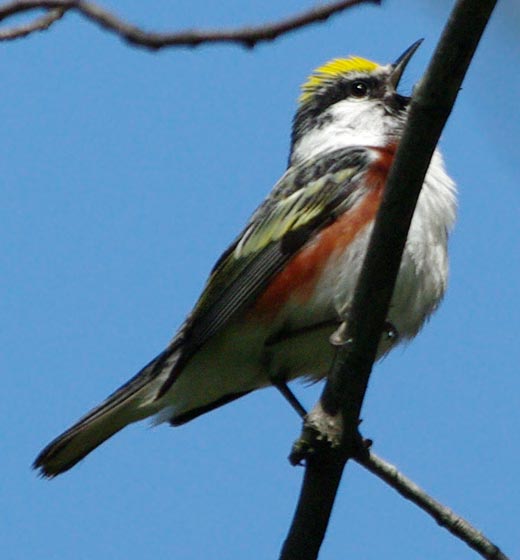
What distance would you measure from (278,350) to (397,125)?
1962mm

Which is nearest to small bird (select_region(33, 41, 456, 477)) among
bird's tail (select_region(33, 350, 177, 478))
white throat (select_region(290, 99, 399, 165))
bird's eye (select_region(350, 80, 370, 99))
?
bird's tail (select_region(33, 350, 177, 478))

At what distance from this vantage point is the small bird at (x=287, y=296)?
6297 millimetres

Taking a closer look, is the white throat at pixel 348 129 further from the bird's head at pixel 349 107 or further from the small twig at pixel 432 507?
the small twig at pixel 432 507

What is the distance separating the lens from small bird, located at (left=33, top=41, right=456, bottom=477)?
630 cm

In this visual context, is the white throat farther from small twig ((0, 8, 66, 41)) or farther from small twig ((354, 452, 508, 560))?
small twig ((0, 8, 66, 41))

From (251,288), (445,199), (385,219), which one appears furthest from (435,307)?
(385,219)

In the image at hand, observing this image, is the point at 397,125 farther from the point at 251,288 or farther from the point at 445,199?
the point at 251,288

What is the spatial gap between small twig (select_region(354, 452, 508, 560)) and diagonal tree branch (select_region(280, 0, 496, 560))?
184mm

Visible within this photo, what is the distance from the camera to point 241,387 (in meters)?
6.89

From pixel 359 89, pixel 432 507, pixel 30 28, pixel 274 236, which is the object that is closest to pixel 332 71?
pixel 359 89

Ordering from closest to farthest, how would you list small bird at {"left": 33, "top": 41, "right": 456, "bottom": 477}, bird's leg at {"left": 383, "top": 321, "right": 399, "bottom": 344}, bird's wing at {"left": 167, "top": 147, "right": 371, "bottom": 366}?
bird's leg at {"left": 383, "top": 321, "right": 399, "bottom": 344} < small bird at {"left": 33, "top": 41, "right": 456, "bottom": 477} < bird's wing at {"left": 167, "top": 147, "right": 371, "bottom": 366}

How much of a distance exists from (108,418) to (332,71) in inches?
120

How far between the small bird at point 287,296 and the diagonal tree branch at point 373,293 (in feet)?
3.43

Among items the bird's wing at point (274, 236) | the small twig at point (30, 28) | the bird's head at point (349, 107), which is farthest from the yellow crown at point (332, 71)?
the small twig at point (30, 28)
